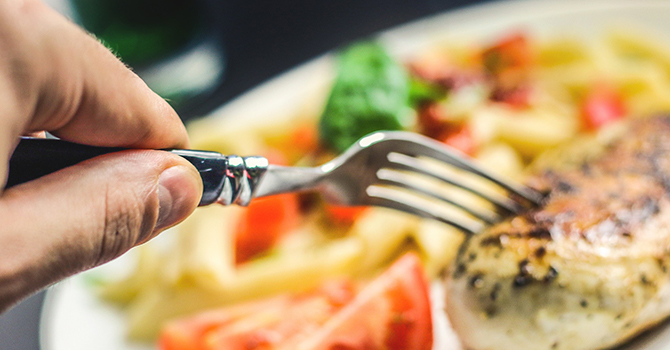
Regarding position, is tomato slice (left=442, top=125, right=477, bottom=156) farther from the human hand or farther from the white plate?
the human hand

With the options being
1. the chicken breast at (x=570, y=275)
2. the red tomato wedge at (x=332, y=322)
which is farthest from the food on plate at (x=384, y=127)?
the chicken breast at (x=570, y=275)

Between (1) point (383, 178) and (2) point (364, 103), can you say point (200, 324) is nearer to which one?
(1) point (383, 178)

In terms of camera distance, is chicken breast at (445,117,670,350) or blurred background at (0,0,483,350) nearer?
chicken breast at (445,117,670,350)

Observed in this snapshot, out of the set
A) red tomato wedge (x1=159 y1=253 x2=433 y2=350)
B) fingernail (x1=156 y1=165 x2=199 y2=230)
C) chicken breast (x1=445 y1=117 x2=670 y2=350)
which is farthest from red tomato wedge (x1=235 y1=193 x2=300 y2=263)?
fingernail (x1=156 y1=165 x2=199 y2=230)

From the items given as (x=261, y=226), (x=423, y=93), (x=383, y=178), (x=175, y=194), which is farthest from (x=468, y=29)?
(x=175, y=194)

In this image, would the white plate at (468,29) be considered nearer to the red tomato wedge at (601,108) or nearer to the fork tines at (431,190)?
the red tomato wedge at (601,108)

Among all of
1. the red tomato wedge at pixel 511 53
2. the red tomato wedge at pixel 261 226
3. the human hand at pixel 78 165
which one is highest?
the human hand at pixel 78 165
